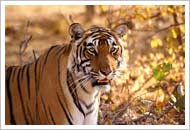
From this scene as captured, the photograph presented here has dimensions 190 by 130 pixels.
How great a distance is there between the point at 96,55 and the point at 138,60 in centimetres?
169

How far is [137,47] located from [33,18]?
99 centimetres

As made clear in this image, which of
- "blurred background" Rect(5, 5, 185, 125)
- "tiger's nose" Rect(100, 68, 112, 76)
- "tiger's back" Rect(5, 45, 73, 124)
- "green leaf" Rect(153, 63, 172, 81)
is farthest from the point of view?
"green leaf" Rect(153, 63, 172, 81)

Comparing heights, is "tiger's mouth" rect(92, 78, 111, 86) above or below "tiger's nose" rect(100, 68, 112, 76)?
below

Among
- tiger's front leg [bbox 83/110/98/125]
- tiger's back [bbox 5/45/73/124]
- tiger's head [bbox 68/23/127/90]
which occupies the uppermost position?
tiger's head [bbox 68/23/127/90]

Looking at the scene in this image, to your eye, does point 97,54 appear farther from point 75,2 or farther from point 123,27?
point 75,2

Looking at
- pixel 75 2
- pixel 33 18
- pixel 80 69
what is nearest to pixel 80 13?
pixel 33 18

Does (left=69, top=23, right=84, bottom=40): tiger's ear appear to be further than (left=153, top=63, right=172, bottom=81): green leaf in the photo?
No

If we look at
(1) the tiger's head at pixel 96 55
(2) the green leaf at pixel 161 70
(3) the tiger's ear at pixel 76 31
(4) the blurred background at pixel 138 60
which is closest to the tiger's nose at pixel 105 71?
(1) the tiger's head at pixel 96 55

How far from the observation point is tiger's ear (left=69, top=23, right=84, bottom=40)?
313 cm

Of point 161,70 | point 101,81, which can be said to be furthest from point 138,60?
point 101,81

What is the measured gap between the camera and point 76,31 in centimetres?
315

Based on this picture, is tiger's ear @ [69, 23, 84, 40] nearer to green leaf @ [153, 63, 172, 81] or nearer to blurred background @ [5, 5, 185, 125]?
blurred background @ [5, 5, 185, 125]

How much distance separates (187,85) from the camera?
11.3ft

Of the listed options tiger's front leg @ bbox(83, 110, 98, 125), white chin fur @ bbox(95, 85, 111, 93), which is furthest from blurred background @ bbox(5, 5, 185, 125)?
white chin fur @ bbox(95, 85, 111, 93)
